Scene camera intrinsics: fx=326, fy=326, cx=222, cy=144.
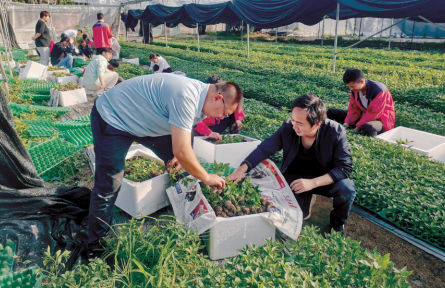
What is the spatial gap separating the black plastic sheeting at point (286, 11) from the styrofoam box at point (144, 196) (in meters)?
7.04

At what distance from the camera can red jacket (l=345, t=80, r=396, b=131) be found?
4.72 meters

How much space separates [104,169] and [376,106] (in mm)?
3883

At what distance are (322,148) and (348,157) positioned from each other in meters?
0.24

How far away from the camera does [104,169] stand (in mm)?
2594

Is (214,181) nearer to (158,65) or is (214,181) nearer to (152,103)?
(152,103)

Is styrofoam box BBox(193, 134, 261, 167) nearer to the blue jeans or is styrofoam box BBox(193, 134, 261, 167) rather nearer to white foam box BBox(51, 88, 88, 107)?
white foam box BBox(51, 88, 88, 107)

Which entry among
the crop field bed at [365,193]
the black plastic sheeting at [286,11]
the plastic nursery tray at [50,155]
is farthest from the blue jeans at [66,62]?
the plastic nursery tray at [50,155]

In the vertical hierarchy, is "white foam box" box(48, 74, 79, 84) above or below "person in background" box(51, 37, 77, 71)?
below

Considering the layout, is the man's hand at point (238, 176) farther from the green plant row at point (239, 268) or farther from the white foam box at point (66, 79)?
the white foam box at point (66, 79)

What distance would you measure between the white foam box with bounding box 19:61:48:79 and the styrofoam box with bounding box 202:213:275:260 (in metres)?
8.64

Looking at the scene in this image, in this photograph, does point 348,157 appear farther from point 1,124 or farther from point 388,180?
point 1,124

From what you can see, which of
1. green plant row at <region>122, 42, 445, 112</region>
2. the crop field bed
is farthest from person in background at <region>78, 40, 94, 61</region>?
the crop field bed

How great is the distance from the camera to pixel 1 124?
3189mm

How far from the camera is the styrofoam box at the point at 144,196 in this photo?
122 inches
